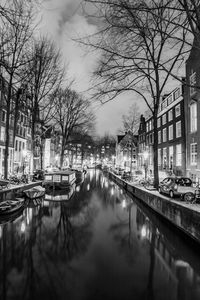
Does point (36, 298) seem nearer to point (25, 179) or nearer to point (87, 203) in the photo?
point (87, 203)

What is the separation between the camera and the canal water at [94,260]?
6.74m

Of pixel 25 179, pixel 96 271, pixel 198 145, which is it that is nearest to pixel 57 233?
pixel 96 271

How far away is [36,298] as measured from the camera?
6.24 meters

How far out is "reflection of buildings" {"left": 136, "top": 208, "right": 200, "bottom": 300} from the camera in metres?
6.89

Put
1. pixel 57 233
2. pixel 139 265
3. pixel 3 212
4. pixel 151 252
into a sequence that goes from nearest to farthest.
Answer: pixel 139 265, pixel 151 252, pixel 57 233, pixel 3 212

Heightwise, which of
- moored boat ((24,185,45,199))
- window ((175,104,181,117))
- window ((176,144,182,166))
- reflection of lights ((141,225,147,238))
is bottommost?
reflection of lights ((141,225,147,238))

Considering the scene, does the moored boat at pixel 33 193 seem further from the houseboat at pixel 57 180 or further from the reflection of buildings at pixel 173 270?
the reflection of buildings at pixel 173 270

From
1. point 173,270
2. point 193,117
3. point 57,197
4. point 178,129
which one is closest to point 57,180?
point 57,197

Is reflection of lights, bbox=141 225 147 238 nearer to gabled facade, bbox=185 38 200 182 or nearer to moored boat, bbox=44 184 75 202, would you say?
moored boat, bbox=44 184 75 202

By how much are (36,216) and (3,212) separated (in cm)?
226

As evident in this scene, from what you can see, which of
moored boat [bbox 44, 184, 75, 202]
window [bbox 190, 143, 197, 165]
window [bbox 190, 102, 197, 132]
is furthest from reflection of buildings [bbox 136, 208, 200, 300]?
window [bbox 190, 102, 197, 132]

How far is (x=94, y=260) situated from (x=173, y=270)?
2.93 meters

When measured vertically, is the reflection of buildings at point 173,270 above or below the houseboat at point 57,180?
below

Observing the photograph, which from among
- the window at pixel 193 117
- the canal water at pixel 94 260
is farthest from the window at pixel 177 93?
the canal water at pixel 94 260
